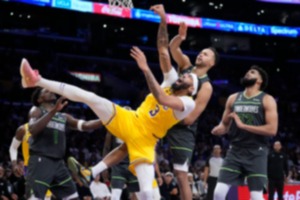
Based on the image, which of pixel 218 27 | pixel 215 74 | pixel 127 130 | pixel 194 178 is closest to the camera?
pixel 127 130

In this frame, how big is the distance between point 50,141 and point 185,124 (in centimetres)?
187

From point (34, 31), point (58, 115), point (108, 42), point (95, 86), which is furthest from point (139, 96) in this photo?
point (58, 115)

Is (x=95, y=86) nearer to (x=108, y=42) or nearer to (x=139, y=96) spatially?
(x=139, y=96)

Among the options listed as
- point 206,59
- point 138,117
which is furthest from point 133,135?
point 206,59

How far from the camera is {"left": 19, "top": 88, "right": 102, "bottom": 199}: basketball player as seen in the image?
289 inches

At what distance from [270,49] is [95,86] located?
49.7ft

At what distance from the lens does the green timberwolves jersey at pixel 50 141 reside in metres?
7.49

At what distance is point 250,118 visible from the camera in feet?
23.7

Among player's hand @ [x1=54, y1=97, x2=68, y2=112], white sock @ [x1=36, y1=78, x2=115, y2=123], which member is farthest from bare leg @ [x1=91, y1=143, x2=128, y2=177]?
player's hand @ [x1=54, y1=97, x2=68, y2=112]

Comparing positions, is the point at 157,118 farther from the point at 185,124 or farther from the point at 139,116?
the point at 185,124

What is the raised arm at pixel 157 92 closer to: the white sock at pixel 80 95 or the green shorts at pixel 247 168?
the white sock at pixel 80 95

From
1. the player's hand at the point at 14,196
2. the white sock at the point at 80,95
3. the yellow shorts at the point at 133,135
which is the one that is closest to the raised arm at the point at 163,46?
the yellow shorts at the point at 133,135

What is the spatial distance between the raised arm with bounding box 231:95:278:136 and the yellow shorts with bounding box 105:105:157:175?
4.09 ft

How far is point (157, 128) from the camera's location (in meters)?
6.45
